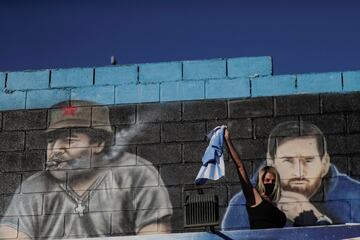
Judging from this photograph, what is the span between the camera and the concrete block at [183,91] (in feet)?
29.8

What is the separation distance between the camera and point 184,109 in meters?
9.07

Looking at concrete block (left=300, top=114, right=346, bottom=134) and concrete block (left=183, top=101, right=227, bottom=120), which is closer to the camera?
Answer: concrete block (left=300, top=114, right=346, bottom=134)

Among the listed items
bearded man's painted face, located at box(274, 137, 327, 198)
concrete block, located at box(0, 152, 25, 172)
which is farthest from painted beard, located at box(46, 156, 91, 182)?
bearded man's painted face, located at box(274, 137, 327, 198)

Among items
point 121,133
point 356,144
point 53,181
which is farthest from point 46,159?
point 356,144

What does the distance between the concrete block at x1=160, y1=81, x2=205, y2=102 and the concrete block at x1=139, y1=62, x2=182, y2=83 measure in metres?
0.10

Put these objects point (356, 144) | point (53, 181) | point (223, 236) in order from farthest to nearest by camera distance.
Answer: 1. point (53, 181)
2. point (356, 144)
3. point (223, 236)

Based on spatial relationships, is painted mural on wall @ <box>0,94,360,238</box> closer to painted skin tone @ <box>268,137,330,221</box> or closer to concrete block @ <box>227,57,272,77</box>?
painted skin tone @ <box>268,137,330,221</box>

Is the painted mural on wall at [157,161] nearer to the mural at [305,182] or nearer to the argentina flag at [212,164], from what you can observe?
the mural at [305,182]

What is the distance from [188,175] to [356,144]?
6.13 ft

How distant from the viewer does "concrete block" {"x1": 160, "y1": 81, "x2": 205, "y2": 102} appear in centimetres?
909

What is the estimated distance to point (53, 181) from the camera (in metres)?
9.16

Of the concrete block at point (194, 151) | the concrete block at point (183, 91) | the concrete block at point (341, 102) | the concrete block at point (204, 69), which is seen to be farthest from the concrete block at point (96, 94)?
the concrete block at point (341, 102)

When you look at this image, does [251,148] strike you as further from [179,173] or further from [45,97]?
[45,97]

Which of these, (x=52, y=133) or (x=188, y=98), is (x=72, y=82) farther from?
(x=188, y=98)
